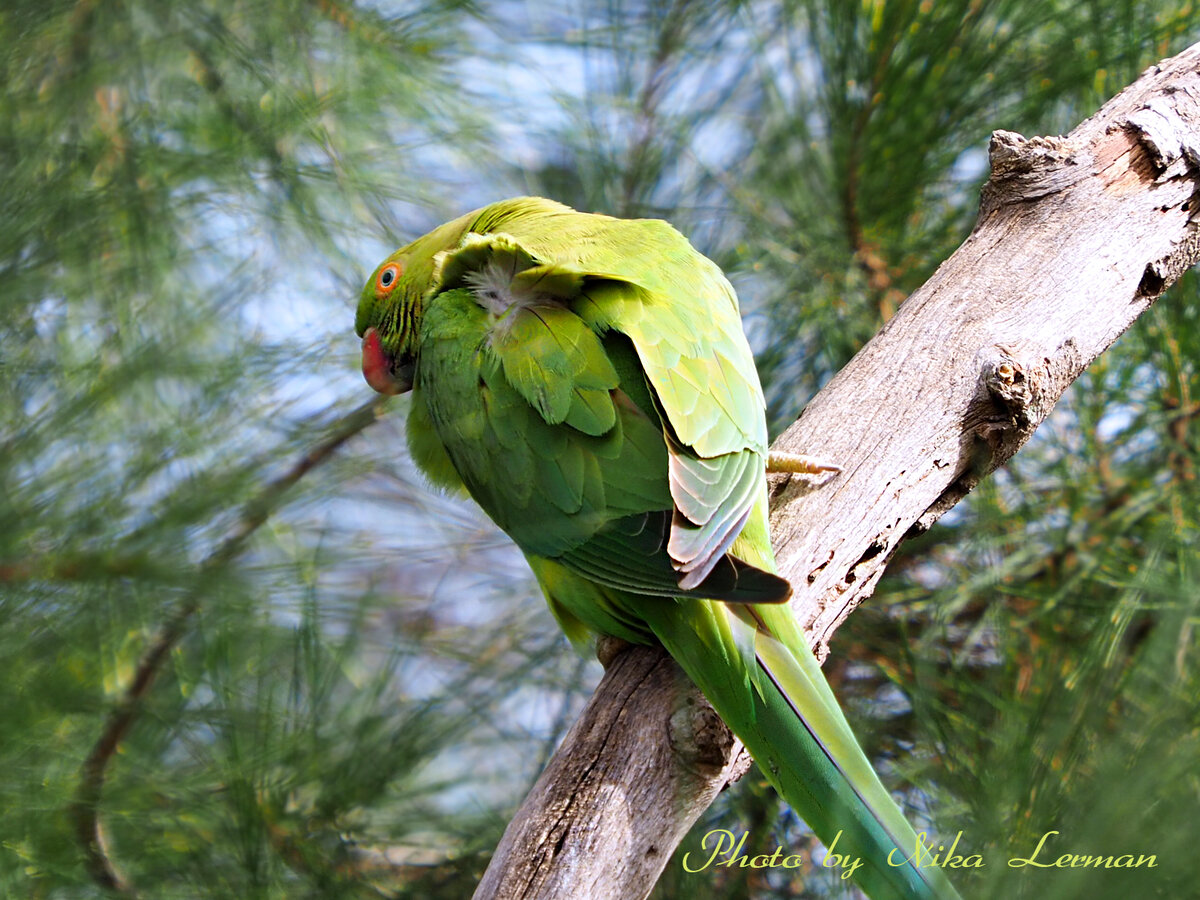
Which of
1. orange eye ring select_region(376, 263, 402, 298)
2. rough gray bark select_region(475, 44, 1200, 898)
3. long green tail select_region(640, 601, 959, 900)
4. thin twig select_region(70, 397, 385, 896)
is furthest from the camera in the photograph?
orange eye ring select_region(376, 263, 402, 298)

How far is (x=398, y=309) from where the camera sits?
2.01 metres

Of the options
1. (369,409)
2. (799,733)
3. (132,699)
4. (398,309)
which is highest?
(398,309)

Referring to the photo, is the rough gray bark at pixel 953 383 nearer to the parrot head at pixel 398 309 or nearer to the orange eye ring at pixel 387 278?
the parrot head at pixel 398 309

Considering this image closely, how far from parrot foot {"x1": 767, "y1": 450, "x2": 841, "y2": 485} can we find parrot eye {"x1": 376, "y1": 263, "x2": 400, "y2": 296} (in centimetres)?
101

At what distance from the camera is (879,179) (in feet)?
7.48

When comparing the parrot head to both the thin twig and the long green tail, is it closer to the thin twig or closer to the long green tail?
the thin twig

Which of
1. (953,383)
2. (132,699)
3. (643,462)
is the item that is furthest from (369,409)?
(953,383)

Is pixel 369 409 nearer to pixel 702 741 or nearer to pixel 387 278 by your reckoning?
pixel 387 278

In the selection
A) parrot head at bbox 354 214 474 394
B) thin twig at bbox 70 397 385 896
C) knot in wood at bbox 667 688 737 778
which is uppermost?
parrot head at bbox 354 214 474 394

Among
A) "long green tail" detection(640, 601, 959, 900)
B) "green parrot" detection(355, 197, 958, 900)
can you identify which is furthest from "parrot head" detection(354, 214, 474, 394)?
"long green tail" detection(640, 601, 959, 900)

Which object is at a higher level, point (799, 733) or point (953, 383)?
point (953, 383)

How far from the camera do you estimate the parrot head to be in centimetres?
197

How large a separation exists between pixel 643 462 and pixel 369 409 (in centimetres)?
128

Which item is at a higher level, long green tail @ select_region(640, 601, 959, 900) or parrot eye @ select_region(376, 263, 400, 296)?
parrot eye @ select_region(376, 263, 400, 296)
